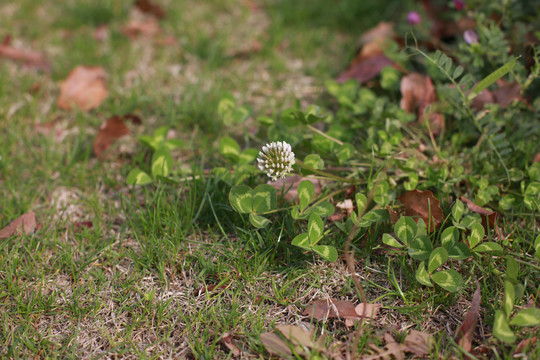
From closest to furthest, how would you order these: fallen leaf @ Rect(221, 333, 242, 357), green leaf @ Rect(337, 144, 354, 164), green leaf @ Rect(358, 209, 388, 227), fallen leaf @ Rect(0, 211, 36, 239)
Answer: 1. fallen leaf @ Rect(221, 333, 242, 357)
2. green leaf @ Rect(358, 209, 388, 227)
3. fallen leaf @ Rect(0, 211, 36, 239)
4. green leaf @ Rect(337, 144, 354, 164)

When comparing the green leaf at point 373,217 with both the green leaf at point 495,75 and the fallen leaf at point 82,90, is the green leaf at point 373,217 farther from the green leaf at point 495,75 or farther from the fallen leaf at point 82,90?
the fallen leaf at point 82,90

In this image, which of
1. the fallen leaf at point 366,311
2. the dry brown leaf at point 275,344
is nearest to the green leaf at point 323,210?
the fallen leaf at point 366,311

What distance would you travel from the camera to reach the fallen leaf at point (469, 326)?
5.05 feet

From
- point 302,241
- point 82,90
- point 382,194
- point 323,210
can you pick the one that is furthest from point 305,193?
point 82,90

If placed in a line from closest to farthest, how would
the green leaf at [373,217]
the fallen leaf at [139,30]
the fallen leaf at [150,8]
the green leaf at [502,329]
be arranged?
1. the green leaf at [502,329]
2. the green leaf at [373,217]
3. the fallen leaf at [139,30]
4. the fallen leaf at [150,8]

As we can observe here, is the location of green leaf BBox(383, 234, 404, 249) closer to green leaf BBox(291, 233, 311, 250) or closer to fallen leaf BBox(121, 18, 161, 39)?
green leaf BBox(291, 233, 311, 250)

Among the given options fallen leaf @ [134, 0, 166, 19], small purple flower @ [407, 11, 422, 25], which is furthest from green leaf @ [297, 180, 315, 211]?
fallen leaf @ [134, 0, 166, 19]

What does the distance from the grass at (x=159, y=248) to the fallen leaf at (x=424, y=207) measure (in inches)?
6.3

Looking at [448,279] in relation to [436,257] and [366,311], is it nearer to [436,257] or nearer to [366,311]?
[436,257]

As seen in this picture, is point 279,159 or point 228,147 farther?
point 228,147

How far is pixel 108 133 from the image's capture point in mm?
2465

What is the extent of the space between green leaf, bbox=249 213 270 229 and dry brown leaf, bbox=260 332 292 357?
1.34 ft

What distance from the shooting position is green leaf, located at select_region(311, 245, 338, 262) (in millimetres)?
1725

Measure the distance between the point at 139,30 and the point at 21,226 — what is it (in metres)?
1.91
